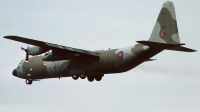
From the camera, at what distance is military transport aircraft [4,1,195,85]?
164 feet

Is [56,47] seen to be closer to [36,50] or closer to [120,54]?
[36,50]

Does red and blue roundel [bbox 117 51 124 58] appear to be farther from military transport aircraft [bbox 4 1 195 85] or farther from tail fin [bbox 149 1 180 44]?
tail fin [bbox 149 1 180 44]

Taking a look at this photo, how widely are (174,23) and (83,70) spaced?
9.50 metres

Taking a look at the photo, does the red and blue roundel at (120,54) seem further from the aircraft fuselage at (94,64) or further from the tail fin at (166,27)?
the tail fin at (166,27)

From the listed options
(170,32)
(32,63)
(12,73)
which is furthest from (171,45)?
(12,73)

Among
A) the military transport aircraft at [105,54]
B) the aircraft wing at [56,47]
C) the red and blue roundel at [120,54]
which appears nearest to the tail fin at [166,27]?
the military transport aircraft at [105,54]

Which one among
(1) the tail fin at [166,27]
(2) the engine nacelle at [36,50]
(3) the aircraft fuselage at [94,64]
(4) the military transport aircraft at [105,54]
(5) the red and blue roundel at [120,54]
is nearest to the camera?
(1) the tail fin at [166,27]

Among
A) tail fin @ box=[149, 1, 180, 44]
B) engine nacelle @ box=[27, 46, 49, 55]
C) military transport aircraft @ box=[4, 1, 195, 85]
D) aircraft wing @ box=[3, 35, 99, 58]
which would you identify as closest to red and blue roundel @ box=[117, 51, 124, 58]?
military transport aircraft @ box=[4, 1, 195, 85]

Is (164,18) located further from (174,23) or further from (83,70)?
(83,70)

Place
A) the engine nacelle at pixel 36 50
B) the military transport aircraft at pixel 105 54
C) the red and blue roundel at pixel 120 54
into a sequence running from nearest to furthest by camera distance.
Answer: the military transport aircraft at pixel 105 54 < the red and blue roundel at pixel 120 54 < the engine nacelle at pixel 36 50

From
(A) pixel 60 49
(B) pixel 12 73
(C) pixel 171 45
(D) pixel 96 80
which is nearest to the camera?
(C) pixel 171 45

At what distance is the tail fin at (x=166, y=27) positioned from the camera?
49875 mm

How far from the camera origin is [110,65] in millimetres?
51688

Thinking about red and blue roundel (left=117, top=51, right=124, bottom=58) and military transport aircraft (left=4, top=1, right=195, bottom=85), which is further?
red and blue roundel (left=117, top=51, right=124, bottom=58)
